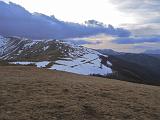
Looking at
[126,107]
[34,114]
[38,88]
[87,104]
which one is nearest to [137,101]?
[126,107]

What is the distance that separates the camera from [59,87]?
1222 inches

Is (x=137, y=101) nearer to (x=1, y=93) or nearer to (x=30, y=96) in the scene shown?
(x=30, y=96)

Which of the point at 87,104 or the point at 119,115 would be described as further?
the point at 87,104

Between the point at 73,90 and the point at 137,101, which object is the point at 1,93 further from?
the point at 137,101

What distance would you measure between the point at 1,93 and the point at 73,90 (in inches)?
247

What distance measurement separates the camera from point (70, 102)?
25531mm

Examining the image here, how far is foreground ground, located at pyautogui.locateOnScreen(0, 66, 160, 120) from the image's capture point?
2273cm

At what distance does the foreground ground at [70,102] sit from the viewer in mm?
22734

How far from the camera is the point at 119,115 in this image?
2386 cm

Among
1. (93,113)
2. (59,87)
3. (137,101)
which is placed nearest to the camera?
(93,113)

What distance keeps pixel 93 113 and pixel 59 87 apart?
7.90m

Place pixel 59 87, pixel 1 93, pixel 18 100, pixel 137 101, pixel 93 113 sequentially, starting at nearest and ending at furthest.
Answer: pixel 93 113 < pixel 18 100 < pixel 1 93 < pixel 137 101 < pixel 59 87

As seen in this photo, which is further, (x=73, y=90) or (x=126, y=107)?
(x=73, y=90)

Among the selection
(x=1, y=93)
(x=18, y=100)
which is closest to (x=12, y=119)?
(x=18, y=100)
